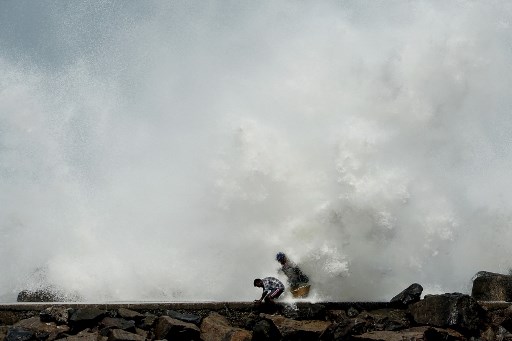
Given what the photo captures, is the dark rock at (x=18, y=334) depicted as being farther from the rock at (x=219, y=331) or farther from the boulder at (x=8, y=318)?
the rock at (x=219, y=331)

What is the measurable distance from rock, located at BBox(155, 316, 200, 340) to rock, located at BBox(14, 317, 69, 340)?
1.96 metres

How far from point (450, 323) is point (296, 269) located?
14.0 ft

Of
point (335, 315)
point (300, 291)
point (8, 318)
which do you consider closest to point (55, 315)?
point (8, 318)

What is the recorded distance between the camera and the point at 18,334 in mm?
9102

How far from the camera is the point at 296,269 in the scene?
41.2ft

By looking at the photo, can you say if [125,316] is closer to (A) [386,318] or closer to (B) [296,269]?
(B) [296,269]

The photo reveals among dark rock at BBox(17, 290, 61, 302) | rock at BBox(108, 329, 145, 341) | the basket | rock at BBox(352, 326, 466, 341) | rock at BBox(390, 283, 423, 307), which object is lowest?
rock at BBox(352, 326, 466, 341)

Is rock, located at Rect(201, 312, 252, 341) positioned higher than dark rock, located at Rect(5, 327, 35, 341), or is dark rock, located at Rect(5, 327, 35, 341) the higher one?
dark rock, located at Rect(5, 327, 35, 341)

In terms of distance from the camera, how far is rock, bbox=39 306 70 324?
974 cm

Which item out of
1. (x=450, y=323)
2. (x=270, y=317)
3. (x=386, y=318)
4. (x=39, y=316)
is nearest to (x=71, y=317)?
(x=39, y=316)

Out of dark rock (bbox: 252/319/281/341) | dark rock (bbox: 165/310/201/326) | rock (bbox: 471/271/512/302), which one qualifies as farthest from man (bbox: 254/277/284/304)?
rock (bbox: 471/271/512/302)

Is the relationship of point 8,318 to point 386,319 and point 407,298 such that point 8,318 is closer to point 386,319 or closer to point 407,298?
point 386,319

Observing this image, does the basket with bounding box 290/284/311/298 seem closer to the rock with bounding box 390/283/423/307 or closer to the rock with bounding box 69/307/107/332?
the rock with bounding box 390/283/423/307

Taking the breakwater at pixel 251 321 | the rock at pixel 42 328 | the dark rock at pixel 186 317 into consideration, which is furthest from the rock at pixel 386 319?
the rock at pixel 42 328
